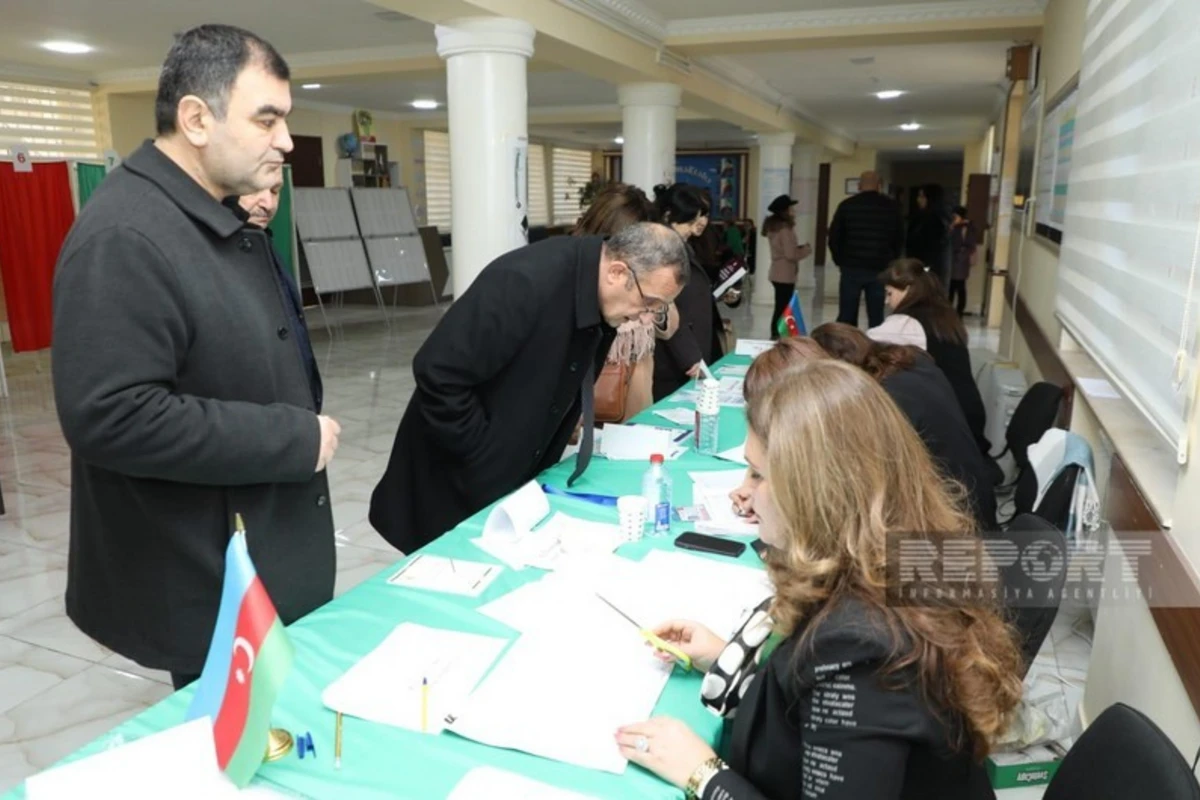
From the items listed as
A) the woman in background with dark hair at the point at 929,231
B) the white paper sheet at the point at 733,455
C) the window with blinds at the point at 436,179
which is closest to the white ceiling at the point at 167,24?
the white paper sheet at the point at 733,455

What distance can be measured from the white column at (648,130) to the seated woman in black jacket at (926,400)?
465cm

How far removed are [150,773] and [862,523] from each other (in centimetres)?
91

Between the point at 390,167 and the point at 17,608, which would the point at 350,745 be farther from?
the point at 390,167

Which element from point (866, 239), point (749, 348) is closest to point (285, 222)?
point (866, 239)

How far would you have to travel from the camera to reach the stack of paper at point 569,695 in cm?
119

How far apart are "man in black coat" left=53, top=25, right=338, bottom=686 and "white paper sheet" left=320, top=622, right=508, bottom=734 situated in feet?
Result: 0.88

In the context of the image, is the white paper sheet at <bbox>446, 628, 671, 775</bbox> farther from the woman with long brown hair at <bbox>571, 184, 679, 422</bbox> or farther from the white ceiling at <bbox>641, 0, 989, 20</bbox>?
the white ceiling at <bbox>641, 0, 989, 20</bbox>

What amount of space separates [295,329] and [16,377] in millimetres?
6895

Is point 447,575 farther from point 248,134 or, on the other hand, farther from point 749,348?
point 749,348

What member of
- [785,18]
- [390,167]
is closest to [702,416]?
[785,18]

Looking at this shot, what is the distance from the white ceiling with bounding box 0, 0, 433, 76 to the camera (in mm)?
5922

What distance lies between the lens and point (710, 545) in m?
1.91

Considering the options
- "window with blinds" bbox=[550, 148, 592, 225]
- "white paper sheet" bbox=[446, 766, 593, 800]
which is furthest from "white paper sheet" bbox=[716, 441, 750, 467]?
"window with blinds" bbox=[550, 148, 592, 225]

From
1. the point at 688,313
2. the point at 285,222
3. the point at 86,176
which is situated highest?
the point at 86,176
